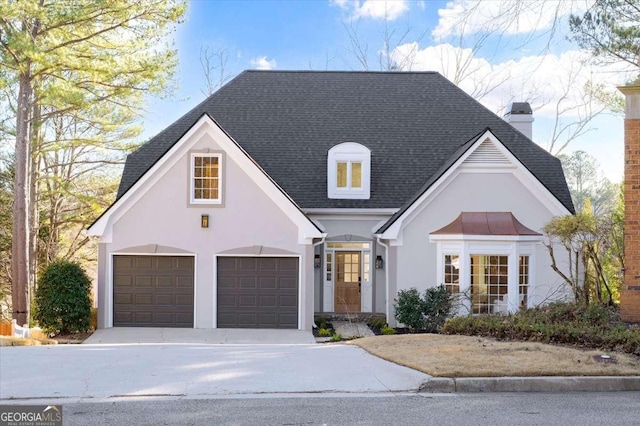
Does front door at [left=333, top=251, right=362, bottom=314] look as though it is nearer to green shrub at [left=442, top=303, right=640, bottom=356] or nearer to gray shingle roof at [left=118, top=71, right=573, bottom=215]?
gray shingle roof at [left=118, top=71, right=573, bottom=215]

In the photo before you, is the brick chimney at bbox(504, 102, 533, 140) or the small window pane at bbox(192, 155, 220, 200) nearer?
the small window pane at bbox(192, 155, 220, 200)

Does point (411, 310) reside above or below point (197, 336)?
above

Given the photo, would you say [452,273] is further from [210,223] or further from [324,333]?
[210,223]

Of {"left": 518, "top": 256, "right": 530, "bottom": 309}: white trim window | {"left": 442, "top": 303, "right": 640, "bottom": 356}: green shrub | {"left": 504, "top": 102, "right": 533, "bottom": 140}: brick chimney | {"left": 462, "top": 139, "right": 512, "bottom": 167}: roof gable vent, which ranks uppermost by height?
{"left": 504, "top": 102, "right": 533, "bottom": 140}: brick chimney

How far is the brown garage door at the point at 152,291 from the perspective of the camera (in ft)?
65.4

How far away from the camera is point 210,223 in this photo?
2011cm

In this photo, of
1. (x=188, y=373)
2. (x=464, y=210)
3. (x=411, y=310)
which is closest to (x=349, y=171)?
(x=464, y=210)

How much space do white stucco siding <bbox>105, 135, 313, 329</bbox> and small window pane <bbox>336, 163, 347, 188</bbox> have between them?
3.56 meters

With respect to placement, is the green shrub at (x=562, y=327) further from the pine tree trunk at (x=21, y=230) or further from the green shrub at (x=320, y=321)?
the pine tree trunk at (x=21, y=230)

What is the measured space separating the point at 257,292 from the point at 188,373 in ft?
32.0

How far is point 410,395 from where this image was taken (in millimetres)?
9305

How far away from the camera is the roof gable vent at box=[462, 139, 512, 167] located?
66.8ft

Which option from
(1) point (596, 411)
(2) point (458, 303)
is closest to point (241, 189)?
(2) point (458, 303)

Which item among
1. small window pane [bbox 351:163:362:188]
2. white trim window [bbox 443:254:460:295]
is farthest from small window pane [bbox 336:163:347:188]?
white trim window [bbox 443:254:460:295]
